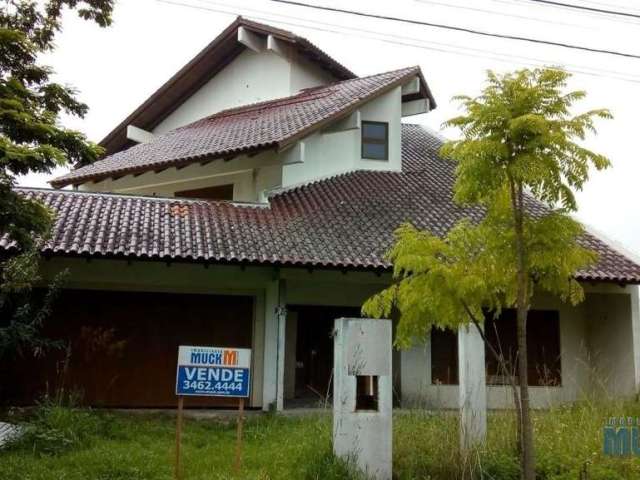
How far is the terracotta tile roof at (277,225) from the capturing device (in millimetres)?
11602

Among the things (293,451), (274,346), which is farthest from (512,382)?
(274,346)

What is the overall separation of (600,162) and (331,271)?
7.36 meters

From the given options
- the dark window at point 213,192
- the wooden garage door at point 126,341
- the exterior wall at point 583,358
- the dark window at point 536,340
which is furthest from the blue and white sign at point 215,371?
the dark window at point 213,192

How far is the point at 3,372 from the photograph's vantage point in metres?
11.9

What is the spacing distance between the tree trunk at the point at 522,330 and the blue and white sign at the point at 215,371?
3.04 metres

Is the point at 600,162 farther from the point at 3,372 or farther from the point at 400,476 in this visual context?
the point at 3,372

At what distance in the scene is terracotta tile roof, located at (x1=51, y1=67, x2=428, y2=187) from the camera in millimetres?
14809

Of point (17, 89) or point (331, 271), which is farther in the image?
point (331, 271)

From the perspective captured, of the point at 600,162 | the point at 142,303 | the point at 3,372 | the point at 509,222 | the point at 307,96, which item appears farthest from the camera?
the point at 307,96

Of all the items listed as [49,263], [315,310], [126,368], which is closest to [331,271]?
[315,310]

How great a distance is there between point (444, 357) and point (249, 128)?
7616 mm

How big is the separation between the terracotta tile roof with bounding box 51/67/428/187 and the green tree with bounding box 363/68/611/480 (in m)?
7.72

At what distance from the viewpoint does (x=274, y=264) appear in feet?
38.3

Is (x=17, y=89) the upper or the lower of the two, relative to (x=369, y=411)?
upper
